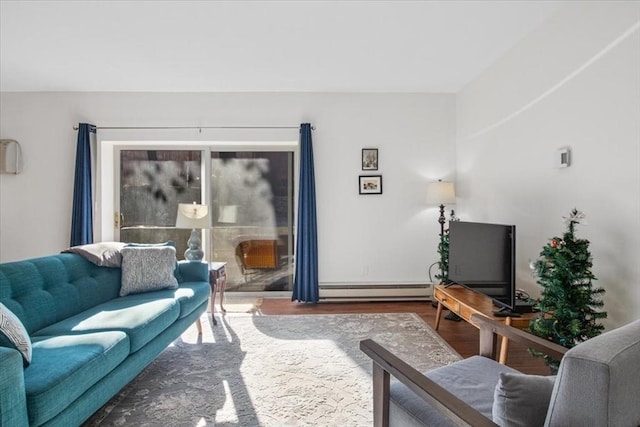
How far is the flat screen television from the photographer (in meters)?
2.51

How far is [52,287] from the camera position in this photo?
2332 mm

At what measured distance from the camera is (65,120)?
4.25 meters

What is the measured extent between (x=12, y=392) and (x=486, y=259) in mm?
2893

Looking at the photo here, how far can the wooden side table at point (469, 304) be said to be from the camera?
2.40 m

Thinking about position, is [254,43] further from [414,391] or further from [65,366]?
[414,391]

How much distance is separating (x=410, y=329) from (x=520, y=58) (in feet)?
8.50

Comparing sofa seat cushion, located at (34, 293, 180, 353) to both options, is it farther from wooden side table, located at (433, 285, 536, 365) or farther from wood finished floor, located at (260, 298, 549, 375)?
wooden side table, located at (433, 285, 536, 365)

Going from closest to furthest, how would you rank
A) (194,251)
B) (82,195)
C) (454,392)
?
1. (454,392)
2. (194,251)
3. (82,195)

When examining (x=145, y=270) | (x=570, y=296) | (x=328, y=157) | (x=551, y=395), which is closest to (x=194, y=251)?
(x=145, y=270)

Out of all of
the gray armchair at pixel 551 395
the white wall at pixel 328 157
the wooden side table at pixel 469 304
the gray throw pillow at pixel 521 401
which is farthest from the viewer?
the white wall at pixel 328 157

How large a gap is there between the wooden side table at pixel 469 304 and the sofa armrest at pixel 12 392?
2.37 meters

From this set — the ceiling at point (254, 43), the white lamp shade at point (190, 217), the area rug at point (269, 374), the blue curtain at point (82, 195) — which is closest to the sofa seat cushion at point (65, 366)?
the area rug at point (269, 374)

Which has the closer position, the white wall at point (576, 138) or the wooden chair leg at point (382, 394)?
the wooden chair leg at point (382, 394)

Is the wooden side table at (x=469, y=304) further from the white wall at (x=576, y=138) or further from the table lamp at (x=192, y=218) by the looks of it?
the table lamp at (x=192, y=218)
